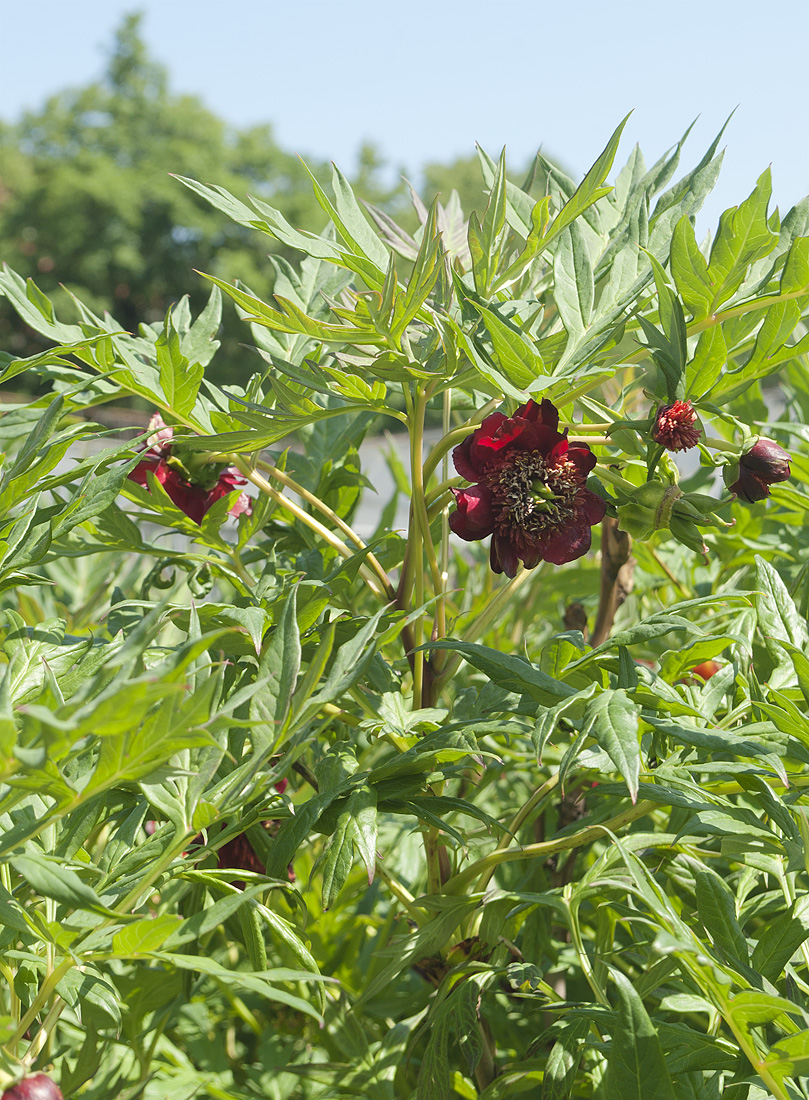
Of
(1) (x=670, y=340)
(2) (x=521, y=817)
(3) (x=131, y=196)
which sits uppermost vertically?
(1) (x=670, y=340)

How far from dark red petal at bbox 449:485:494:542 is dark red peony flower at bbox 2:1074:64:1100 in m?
0.26

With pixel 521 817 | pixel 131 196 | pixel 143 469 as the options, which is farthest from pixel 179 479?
pixel 131 196

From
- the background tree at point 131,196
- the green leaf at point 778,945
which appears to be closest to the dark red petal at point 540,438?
the green leaf at point 778,945

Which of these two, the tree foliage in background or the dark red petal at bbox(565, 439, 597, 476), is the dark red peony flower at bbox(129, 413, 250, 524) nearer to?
the dark red petal at bbox(565, 439, 597, 476)

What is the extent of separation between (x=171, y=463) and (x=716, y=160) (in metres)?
0.33

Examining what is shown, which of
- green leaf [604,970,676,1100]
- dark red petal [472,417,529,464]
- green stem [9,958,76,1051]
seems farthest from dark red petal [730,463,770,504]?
green stem [9,958,76,1051]

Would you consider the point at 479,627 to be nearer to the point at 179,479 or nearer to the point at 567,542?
the point at 567,542

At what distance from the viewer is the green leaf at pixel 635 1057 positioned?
0.33 meters

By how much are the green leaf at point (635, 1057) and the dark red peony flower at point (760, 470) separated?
8.2 inches

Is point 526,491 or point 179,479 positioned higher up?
point 526,491

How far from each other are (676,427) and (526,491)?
0.07 metres

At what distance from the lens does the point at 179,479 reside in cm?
52

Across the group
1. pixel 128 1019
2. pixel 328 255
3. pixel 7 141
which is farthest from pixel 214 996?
pixel 7 141

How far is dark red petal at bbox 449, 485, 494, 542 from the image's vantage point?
408 millimetres
